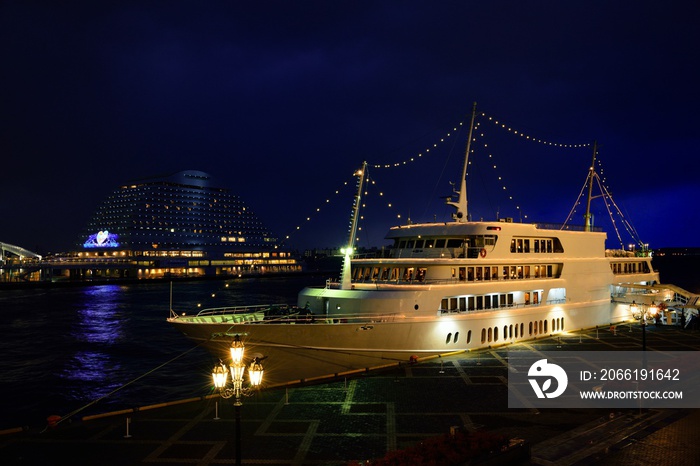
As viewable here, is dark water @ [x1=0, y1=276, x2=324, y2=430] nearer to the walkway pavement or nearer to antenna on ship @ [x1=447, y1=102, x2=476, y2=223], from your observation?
the walkway pavement

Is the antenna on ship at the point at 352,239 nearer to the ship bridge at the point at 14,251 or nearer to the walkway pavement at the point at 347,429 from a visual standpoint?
the walkway pavement at the point at 347,429

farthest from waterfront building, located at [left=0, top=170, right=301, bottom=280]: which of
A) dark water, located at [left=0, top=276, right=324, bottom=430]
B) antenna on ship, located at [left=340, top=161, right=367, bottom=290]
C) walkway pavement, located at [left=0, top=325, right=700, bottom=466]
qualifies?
walkway pavement, located at [left=0, top=325, right=700, bottom=466]

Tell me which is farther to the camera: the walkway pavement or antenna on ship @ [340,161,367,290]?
antenna on ship @ [340,161,367,290]

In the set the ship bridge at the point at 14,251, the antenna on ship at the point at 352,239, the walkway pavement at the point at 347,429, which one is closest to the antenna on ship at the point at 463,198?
the antenna on ship at the point at 352,239

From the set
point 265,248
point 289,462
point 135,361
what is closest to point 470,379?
point 289,462

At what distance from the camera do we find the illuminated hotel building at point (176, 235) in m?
132

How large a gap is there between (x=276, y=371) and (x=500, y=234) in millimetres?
12351

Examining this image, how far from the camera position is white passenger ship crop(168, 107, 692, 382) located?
60.7 ft

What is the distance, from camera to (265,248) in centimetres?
16212

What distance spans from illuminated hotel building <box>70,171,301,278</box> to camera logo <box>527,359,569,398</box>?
393 ft

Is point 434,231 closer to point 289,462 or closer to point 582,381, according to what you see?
point 582,381

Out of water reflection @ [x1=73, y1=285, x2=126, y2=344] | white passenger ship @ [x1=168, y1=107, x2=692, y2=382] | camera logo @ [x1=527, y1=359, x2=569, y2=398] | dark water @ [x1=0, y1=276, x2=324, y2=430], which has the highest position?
white passenger ship @ [x1=168, y1=107, x2=692, y2=382]

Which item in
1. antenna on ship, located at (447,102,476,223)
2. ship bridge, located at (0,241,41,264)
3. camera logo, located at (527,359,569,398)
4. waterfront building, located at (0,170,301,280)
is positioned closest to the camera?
camera logo, located at (527,359,569,398)

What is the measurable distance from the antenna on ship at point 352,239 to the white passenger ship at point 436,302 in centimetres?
6
